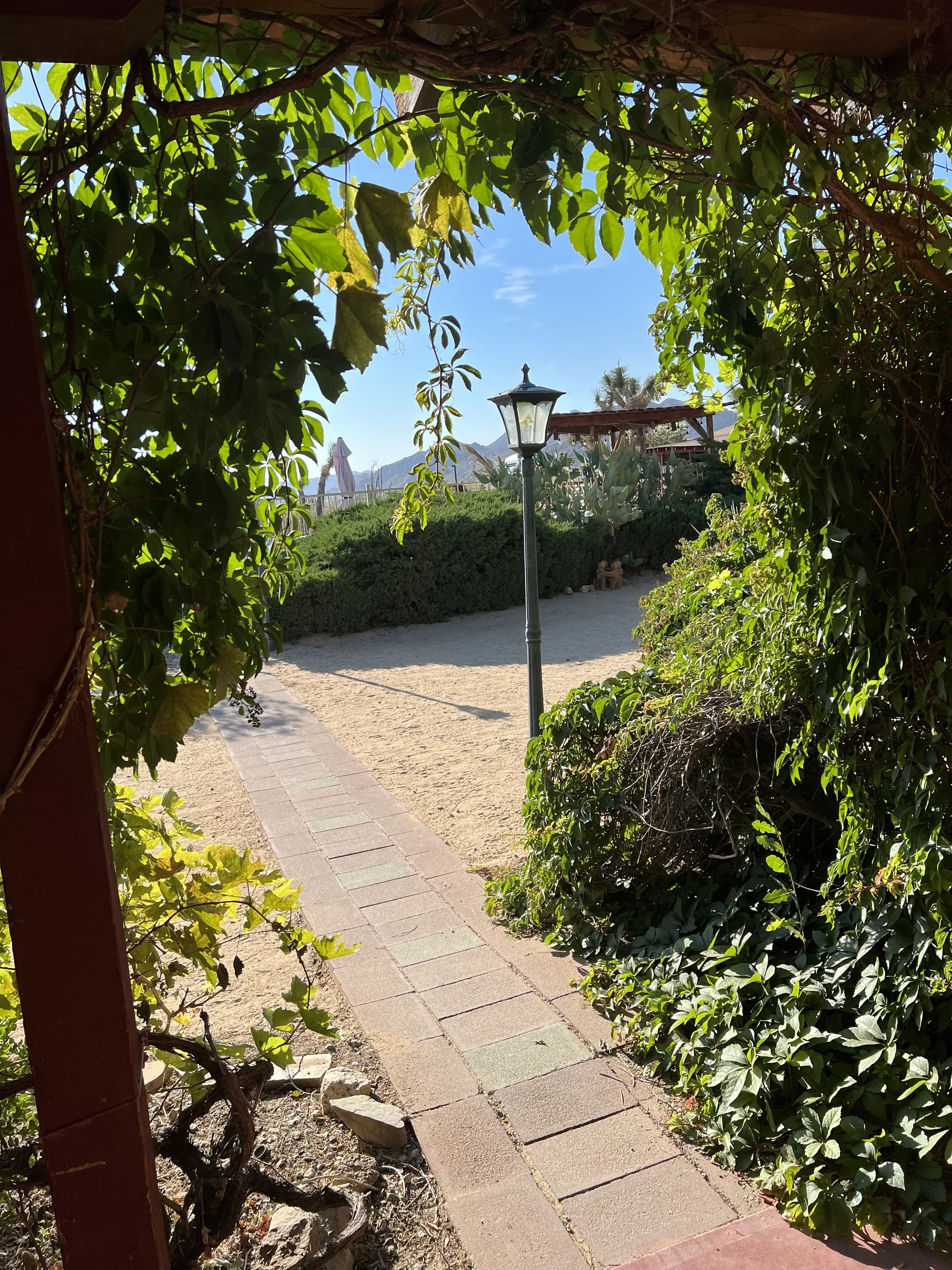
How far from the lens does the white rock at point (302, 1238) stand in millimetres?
1964

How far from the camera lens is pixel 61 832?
106 centimetres

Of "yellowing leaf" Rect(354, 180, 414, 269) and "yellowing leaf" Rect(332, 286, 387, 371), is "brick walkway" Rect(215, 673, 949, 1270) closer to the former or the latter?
"yellowing leaf" Rect(332, 286, 387, 371)

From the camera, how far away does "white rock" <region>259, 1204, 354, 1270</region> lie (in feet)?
6.44

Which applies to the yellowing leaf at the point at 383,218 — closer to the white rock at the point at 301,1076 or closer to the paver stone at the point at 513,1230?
the paver stone at the point at 513,1230

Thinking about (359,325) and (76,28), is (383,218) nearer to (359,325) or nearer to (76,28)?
(359,325)

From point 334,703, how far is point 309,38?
751 cm

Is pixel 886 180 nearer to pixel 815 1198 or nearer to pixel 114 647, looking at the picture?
pixel 114 647

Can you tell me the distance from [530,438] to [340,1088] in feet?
11.4

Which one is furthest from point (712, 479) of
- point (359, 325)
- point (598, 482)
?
point (359, 325)

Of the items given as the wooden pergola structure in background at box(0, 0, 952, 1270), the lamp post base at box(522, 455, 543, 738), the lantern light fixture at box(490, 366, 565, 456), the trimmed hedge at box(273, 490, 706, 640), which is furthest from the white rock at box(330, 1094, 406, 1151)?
the trimmed hedge at box(273, 490, 706, 640)

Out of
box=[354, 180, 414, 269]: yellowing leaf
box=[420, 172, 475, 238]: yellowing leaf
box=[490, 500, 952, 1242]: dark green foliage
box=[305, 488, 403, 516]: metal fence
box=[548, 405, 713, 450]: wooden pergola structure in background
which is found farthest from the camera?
box=[548, 405, 713, 450]: wooden pergola structure in background

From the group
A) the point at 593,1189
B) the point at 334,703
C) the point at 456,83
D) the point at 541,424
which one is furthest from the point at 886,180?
the point at 334,703

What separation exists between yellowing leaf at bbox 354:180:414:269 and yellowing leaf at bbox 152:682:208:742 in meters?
0.77

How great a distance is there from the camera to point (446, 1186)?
2240 millimetres
